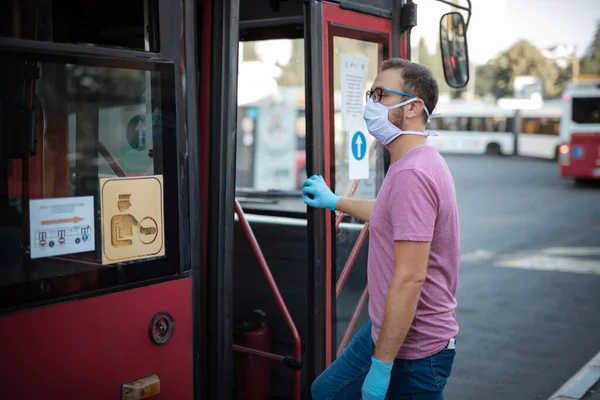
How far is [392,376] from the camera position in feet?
8.46

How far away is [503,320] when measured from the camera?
279 inches

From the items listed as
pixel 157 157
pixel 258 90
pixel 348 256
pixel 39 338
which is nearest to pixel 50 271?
pixel 39 338

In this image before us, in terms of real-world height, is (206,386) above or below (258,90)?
below

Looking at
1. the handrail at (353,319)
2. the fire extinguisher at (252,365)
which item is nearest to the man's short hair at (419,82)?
the handrail at (353,319)

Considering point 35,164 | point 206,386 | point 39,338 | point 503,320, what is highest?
point 35,164

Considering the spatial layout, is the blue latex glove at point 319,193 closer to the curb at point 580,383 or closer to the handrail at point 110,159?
the handrail at point 110,159

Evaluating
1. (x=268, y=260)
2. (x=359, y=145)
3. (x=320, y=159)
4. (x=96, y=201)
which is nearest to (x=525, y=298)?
(x=268, y=260)

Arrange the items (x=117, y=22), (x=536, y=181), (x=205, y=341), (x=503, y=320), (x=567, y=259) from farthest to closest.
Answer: (x=536, y=181), (x=567, y=259), (x=503, y=320), (x=205, y=341), (x=117, y=22)

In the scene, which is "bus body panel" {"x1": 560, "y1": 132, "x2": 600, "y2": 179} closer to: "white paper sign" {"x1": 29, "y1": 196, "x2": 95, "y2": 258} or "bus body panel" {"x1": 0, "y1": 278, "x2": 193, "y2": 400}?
"bus body panel" {"x1": 0, "y1": 278, "x2": 193, "y2": 400}

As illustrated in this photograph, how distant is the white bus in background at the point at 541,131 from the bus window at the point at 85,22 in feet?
115

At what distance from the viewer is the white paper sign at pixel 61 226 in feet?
6.92

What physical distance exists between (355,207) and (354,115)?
1.92 ft

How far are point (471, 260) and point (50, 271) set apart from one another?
8591 millimetres

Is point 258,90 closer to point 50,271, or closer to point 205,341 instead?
point 205,341
